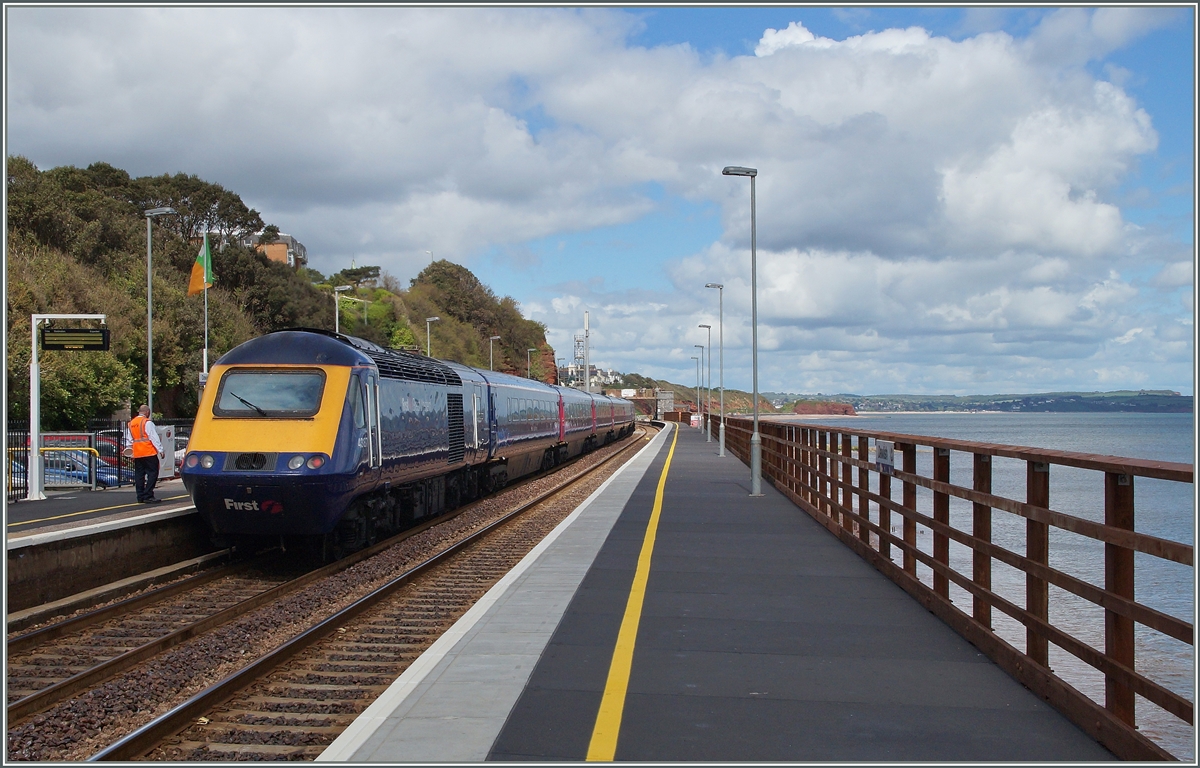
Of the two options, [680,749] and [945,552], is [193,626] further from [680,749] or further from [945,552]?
[945,552]

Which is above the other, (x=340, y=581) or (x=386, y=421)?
(x=386, y=421)

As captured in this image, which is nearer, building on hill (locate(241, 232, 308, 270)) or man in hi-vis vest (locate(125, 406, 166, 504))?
man in hi-vis vest (locate(125, 406, 166, 504))

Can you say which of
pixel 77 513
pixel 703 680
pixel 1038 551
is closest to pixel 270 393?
pixel 703 680

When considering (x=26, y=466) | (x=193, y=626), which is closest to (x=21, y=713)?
(x=193, y=626)

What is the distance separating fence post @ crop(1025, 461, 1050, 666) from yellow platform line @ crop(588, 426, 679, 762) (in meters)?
2.40

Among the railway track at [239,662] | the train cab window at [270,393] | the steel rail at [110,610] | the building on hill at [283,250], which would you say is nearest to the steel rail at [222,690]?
the railway track at [239,662]

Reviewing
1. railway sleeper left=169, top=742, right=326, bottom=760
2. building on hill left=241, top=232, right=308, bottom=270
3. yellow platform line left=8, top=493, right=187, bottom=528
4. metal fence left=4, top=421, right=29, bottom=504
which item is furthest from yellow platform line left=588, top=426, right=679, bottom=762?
building on hill left=241, top=232, right=308, bottom=270

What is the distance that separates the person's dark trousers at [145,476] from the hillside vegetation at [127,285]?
17026 millimetres

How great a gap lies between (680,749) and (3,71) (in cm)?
562

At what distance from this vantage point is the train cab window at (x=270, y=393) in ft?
37.0

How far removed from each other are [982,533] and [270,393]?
26.8 ft

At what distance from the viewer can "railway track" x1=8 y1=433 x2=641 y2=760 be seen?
5801 mm

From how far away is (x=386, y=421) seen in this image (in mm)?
12781

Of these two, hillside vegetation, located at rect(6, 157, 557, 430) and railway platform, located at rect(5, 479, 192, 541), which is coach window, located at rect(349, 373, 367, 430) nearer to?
railway platform, located at rect(5, 479, 192, 541)
